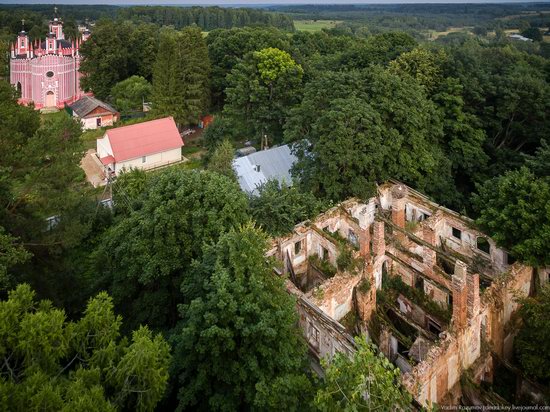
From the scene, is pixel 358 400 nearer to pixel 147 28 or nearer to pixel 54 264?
pixel 54 264

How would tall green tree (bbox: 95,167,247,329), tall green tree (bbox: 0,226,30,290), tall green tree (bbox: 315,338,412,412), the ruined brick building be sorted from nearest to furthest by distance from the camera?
tall green tree (bbox: 315,338,412,412), tall green tree (bbox: 0,226,30,290), the ruined brick building, tall green tree (bbox: 95,167,247,329)

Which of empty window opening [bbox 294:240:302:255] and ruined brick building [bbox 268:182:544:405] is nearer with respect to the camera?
ruined brick building [bbox 268:182:544:405]

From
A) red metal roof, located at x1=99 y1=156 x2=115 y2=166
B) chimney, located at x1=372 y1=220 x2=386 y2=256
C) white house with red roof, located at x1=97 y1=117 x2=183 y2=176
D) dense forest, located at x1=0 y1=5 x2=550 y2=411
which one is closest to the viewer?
dense forest, located at x1=0 y1=5 x2=550 y2=411

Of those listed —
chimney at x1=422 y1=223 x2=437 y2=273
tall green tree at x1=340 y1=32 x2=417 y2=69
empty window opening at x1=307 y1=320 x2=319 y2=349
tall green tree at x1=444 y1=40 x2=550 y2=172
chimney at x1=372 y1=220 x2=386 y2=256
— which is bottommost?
empty window opening at x1=307 y1=320 x2=319 y2=349

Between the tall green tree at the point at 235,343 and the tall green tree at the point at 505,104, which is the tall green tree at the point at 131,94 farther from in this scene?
the tall green tree at the point at 235,343

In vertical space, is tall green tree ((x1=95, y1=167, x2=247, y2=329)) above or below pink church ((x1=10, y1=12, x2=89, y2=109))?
below

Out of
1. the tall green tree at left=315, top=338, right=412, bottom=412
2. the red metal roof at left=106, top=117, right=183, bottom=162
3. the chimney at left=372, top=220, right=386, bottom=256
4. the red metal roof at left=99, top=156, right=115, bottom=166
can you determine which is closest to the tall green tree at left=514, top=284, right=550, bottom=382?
the chimney at left=372, top=220, right=386, bottom=256

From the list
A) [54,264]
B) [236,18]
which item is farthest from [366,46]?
[236,18]

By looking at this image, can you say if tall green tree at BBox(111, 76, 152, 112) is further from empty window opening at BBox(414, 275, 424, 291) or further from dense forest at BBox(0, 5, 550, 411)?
empty window opening at BBox(414, 275, 424, 291)

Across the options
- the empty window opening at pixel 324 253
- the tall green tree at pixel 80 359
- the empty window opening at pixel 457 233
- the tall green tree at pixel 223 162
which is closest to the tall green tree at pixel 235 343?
the tall green tree at pixel 80 359
